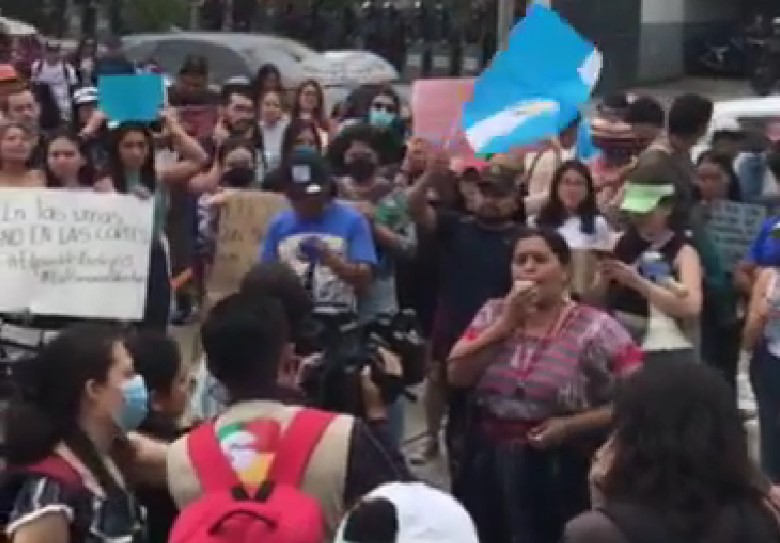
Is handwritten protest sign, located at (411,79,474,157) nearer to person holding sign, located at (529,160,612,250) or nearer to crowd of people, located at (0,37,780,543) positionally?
crowd of people, located at (0,37,780,543)

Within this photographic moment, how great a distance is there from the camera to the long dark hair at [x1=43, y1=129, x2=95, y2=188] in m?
7.92

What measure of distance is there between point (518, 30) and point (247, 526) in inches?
198

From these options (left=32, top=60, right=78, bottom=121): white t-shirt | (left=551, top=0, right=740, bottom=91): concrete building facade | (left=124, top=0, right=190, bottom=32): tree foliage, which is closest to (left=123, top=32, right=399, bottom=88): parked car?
(left=32, top=60, right=78, bottom=121): white t-shirt

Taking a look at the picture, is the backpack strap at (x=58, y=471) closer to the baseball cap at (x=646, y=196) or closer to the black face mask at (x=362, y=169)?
the baseball cap at (x=646, y=196)

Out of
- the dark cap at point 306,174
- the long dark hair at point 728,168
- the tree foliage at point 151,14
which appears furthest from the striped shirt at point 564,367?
the tree foliage at point 151,14

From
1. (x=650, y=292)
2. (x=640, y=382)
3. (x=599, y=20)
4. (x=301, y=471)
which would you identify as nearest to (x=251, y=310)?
(x=301, y=471)

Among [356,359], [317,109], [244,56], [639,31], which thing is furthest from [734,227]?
[639,31]

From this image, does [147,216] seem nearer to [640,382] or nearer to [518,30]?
[518,30]

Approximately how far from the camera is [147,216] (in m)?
7.66

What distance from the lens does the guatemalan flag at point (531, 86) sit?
8391mm

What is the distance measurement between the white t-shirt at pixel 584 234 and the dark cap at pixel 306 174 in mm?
915

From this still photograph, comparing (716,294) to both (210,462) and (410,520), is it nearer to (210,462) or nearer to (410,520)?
(210,462)

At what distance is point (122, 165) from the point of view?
7961 mm

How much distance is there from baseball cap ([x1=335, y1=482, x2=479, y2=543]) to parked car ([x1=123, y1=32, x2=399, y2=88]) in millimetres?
19279
